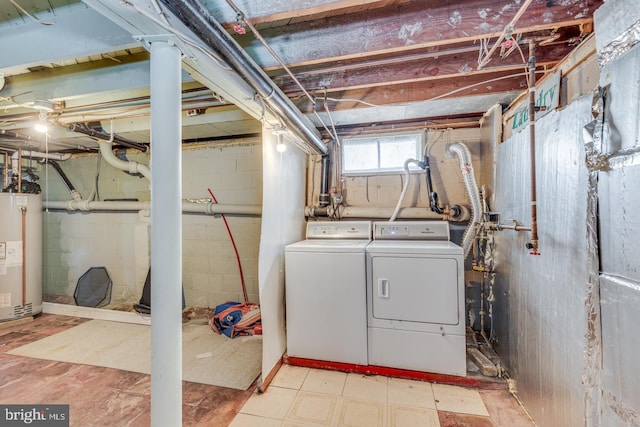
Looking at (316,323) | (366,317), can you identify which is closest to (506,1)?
(366,317)

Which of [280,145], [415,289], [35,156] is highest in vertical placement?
[35,156]

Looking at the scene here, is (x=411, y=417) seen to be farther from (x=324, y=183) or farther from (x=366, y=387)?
(x=324, y=183)

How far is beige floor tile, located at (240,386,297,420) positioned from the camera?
1742 millimetres

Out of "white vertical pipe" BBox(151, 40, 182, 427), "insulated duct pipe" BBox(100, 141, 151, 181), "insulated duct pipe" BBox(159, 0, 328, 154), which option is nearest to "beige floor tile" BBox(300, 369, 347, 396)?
"white vertical pipe" BBox(151, 40, 182, 427)

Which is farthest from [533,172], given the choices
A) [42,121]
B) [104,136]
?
[104,136]

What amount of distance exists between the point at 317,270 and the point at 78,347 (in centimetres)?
262

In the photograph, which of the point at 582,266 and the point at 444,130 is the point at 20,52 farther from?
the point at 444,130

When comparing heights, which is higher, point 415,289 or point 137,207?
point 137,207

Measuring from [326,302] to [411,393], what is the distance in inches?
36.2

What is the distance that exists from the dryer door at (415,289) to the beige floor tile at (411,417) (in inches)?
23.4

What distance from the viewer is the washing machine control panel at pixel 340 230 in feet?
9.02

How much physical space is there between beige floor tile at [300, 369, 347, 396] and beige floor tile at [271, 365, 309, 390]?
0.14 feet

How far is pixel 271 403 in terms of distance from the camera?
1.83 meters

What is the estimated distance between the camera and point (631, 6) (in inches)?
36.0
